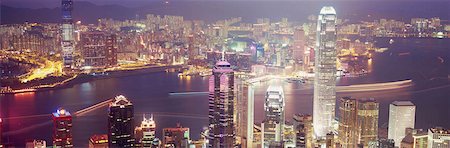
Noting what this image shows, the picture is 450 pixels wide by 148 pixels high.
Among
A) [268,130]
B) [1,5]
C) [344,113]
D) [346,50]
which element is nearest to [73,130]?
[1,5]

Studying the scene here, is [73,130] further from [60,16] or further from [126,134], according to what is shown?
[60,16]

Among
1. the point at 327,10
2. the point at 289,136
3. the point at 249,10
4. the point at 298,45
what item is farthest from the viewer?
the point at 298,45

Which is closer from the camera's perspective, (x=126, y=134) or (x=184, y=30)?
(x=126, y=134)

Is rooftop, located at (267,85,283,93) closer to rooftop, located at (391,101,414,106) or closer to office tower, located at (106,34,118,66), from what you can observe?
rooftop, located at (391,101,414,106)

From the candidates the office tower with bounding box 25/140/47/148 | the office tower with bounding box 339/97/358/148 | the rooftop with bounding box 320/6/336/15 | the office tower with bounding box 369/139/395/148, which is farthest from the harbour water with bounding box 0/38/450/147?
the rooftop with bounding box 320/6/336/15

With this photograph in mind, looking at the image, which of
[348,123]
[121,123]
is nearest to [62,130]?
[121,123]

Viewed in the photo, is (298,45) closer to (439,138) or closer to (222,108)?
(222,108)

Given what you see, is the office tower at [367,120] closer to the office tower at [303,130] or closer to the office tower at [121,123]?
the office tower at [303,130]
